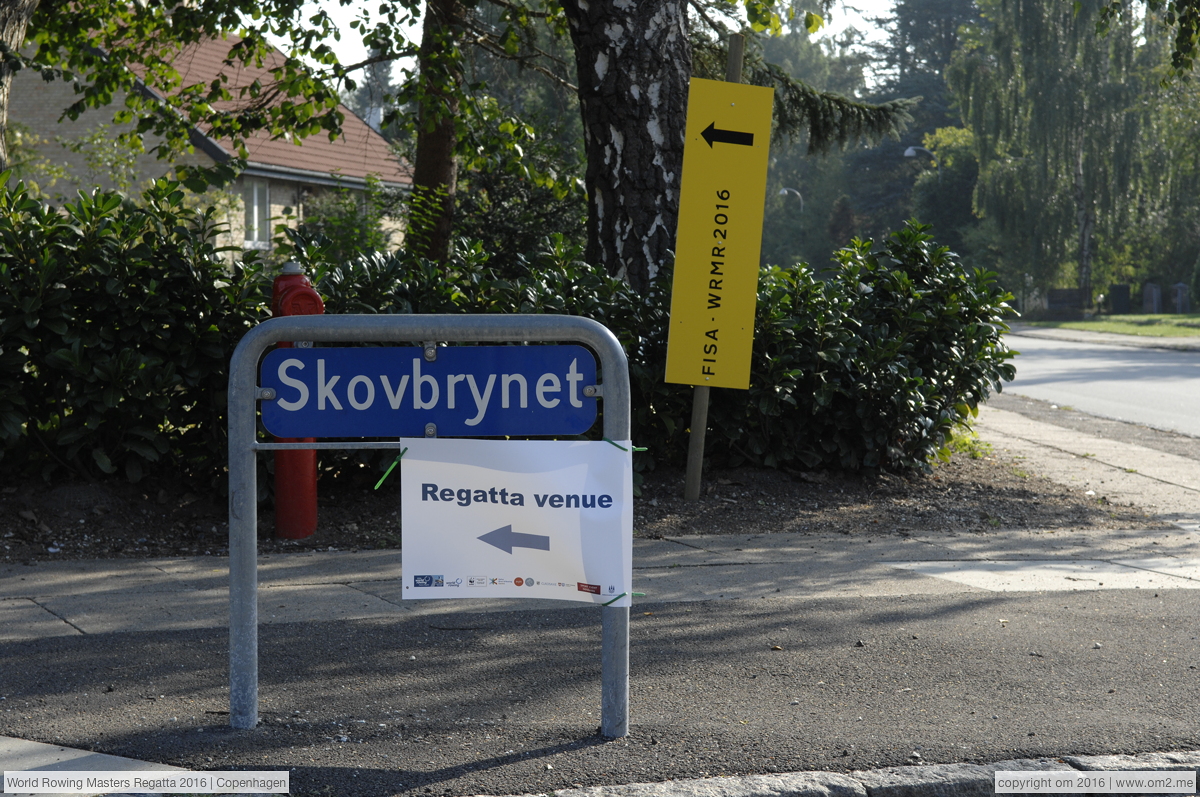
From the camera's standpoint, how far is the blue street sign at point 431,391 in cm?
333

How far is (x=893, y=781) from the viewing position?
10.5 feet

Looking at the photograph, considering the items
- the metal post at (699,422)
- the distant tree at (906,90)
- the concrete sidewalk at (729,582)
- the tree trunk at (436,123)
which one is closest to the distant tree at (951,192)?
the distant tree at (906,90)

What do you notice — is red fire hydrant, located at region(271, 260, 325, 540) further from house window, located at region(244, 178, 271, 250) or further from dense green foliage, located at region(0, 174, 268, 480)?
house window, located at region(244, 178, 271, 250)

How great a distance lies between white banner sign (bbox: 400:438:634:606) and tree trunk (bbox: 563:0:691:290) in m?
4.79

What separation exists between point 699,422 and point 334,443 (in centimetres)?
379

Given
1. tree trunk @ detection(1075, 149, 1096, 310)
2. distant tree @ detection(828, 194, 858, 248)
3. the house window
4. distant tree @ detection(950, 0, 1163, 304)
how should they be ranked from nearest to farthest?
the house window < distant tree @ detection(950, 0, 1163, 304) < tree trunk @ detection(1075, 149, 1096, 310) < distant tree @ detection(828, 194, 858, 248)

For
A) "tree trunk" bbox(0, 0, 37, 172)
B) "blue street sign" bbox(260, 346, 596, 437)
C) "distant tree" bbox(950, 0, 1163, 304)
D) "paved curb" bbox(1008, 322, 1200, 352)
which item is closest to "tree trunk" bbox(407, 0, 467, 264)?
"tree trunk" bbox(0, 0, 37, 172)

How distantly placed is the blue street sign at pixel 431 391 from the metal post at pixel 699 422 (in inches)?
138

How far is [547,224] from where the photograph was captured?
1644 centimetres

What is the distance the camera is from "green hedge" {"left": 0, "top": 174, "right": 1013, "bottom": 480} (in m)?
6.02

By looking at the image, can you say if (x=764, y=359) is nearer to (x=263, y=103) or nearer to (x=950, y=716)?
(x=950, y=716)

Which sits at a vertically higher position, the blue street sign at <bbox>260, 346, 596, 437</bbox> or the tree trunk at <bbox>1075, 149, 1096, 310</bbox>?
the tree trunk at <bbox>1075, 149, 1096, 310</bbox>

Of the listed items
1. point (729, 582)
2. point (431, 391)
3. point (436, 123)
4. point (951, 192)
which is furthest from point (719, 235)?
point (951, 192)

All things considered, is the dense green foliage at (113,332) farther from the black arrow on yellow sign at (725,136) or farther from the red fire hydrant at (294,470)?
the black arrow on yellow sign at (725,136)
